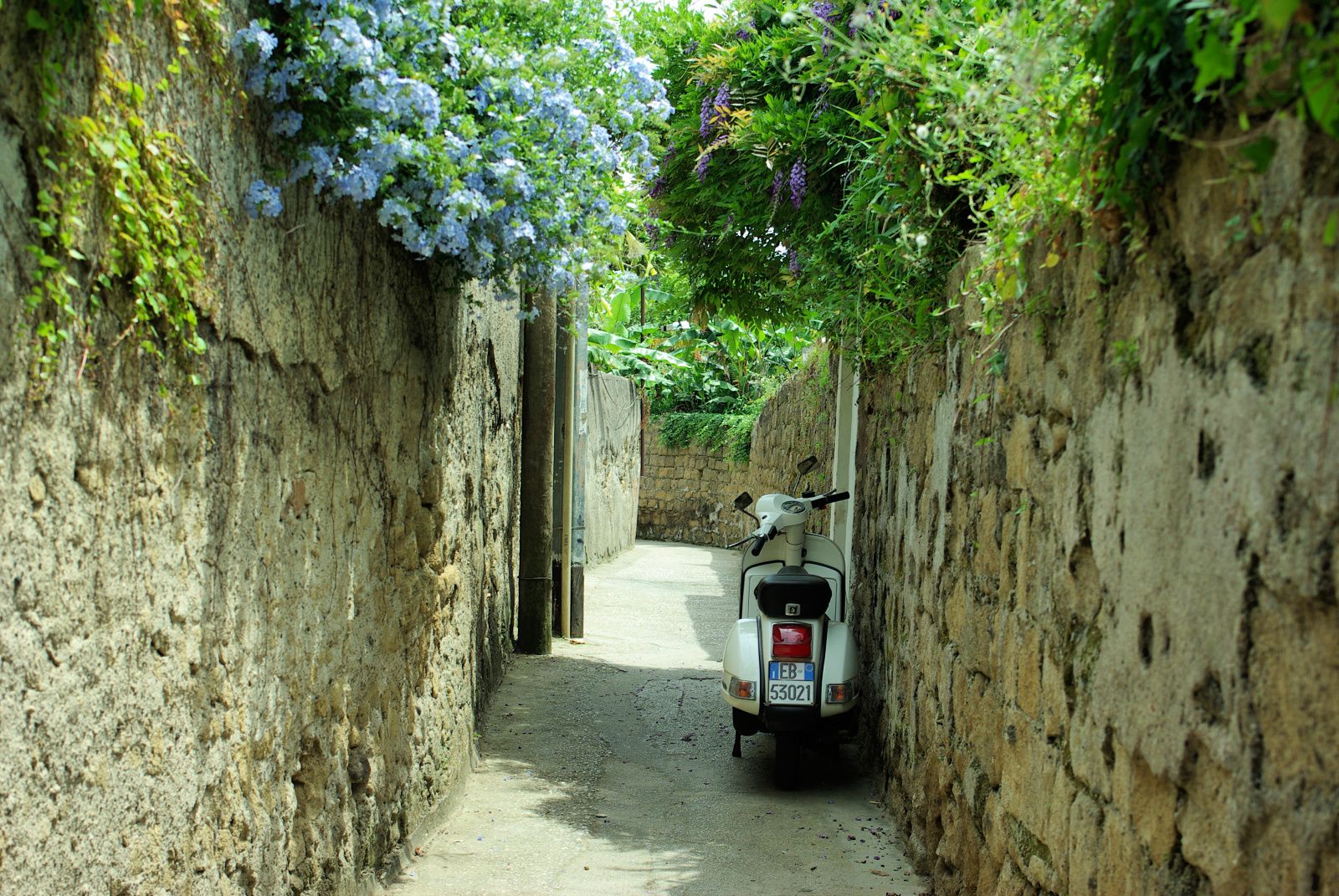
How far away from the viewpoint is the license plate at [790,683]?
17.6 feet

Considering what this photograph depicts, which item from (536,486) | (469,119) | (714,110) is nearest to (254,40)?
(469,119)

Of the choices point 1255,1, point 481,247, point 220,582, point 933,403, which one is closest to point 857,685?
point 933,403

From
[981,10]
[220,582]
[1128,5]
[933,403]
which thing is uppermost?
[981,10]

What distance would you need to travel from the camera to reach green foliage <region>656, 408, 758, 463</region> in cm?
2067

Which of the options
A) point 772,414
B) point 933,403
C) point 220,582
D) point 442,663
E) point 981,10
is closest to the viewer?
point 220,582

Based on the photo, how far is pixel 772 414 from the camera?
1627cm

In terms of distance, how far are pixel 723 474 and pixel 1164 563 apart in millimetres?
19811

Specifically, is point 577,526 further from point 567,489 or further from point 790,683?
point 790,683

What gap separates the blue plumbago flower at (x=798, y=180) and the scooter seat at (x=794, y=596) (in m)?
1.91

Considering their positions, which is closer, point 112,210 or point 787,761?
point 112,210

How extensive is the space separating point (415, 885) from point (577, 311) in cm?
621

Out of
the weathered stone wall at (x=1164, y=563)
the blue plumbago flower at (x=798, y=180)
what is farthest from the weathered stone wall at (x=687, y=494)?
the weathered stone wall at (x=1164, y=563)

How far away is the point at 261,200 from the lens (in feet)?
8.52

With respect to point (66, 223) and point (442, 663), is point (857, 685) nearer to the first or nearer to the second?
point (442, 663)
